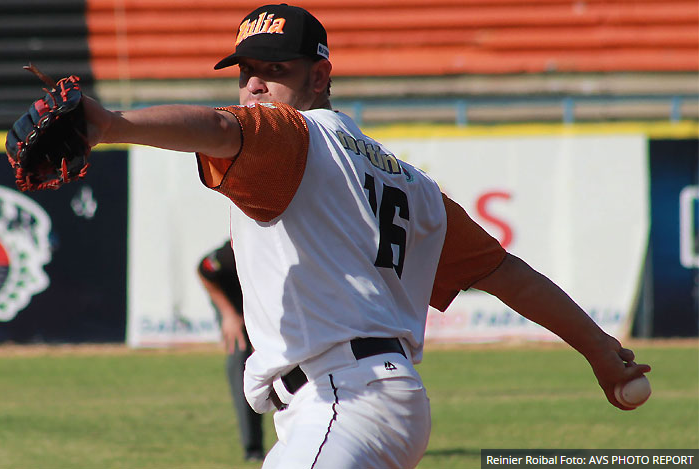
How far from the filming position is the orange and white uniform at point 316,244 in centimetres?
237

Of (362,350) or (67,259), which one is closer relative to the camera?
(362,350)

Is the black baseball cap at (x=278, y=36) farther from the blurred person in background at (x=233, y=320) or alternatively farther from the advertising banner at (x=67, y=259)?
the advertising banner at (x=67, y=259)

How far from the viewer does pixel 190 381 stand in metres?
9.53

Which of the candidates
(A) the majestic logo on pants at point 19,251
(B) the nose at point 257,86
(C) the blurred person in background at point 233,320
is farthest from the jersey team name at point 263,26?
(A) the majestic logo on pants at point 19,251

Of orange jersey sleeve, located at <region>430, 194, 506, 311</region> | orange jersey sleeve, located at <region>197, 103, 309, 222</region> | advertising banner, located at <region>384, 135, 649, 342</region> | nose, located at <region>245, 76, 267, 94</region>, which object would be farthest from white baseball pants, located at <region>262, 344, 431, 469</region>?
advertising banner, located at <region>384, 135, 649, 342</region>

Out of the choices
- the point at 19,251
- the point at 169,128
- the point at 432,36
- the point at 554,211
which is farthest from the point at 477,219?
the point at 169,128

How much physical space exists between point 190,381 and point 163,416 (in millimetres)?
1779

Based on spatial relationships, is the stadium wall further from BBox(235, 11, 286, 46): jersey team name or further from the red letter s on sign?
BBox(235, 11, 286, 46): jersey team name

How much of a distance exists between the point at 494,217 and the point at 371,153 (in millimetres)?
9350

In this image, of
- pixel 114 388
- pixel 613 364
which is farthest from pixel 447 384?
pixel 613 364

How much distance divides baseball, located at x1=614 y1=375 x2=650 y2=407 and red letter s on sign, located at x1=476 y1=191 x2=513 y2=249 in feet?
29.1

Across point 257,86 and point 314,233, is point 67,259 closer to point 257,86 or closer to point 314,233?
point 257,86

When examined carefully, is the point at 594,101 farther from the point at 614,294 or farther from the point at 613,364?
the point at 613,364

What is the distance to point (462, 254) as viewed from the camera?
3074 millimetres
